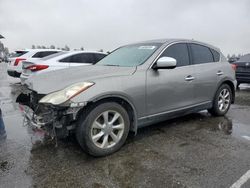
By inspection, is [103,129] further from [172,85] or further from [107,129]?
[172,85]

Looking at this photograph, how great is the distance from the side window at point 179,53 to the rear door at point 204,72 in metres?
0.18

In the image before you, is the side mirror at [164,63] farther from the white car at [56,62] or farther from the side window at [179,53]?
the white car at [56,62]

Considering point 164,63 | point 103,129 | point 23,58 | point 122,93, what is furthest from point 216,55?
point 23,58

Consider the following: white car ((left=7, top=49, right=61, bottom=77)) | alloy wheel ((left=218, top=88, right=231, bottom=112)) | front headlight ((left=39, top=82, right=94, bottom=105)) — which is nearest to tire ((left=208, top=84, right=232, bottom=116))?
alloy wheel ((left=218, top=88, right=231, bottom=112))

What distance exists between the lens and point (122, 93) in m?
3.23

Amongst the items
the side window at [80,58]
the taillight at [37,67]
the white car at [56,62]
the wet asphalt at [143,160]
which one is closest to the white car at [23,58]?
the white car at [56,62]

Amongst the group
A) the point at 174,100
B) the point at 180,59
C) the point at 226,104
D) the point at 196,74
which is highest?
the point at 180,59

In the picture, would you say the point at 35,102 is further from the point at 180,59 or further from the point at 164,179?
the point at 180,59

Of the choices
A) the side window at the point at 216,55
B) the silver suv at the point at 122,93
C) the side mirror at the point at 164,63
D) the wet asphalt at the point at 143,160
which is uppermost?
the side window at the point at 216,55

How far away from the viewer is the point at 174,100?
3.99m

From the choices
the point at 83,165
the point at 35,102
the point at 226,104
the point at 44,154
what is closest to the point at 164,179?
the point at 83,165

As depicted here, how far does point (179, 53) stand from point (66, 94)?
2.38 m

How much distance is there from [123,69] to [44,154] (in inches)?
67.1

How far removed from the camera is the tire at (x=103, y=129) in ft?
9.69
